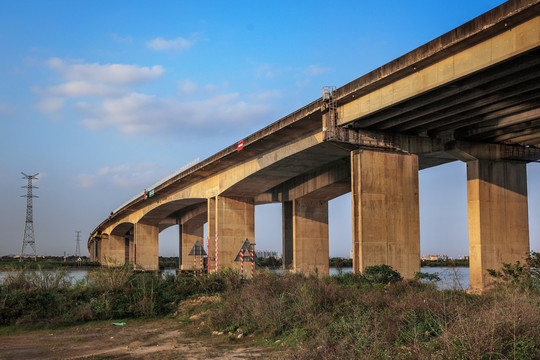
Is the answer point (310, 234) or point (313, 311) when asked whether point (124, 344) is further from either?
point (310, 234)

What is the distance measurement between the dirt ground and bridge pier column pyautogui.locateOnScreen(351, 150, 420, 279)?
1073 centimetres

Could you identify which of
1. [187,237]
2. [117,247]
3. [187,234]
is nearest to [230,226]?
[187,234]

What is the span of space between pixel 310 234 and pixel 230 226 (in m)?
6.68

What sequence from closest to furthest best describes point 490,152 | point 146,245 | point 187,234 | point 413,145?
point 413,145, point 490,152, point 146,245, point 187,234

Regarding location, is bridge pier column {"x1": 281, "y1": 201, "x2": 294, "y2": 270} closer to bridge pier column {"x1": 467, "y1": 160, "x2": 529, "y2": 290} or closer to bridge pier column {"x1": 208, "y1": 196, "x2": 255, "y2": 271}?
bridge pier column {"x1": 208, "y1": 196, "x2": 255, "y2": 271}

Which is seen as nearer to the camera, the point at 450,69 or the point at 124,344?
the point at 124,344

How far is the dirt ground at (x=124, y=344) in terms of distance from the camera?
11.2m

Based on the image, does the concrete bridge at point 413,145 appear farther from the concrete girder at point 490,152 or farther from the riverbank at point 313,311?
the riverbank at point 313,311

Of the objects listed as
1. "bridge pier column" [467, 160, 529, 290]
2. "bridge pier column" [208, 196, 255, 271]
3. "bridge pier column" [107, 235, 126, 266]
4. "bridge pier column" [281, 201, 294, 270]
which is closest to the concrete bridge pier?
"bridge pier column" [107, 235, 126, 266]

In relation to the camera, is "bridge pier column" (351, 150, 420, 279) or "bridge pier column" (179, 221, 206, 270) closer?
"bridge pier column" (351, 150, 420, 279)

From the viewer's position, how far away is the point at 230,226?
38.8 meters

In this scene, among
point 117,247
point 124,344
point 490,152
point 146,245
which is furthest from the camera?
point 117,247

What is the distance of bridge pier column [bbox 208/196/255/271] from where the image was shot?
38.2m

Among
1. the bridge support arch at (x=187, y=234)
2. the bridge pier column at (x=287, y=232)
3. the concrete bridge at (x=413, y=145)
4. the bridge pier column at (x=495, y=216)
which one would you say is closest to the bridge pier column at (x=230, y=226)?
the concrete bridge at (x=413, y=145)
